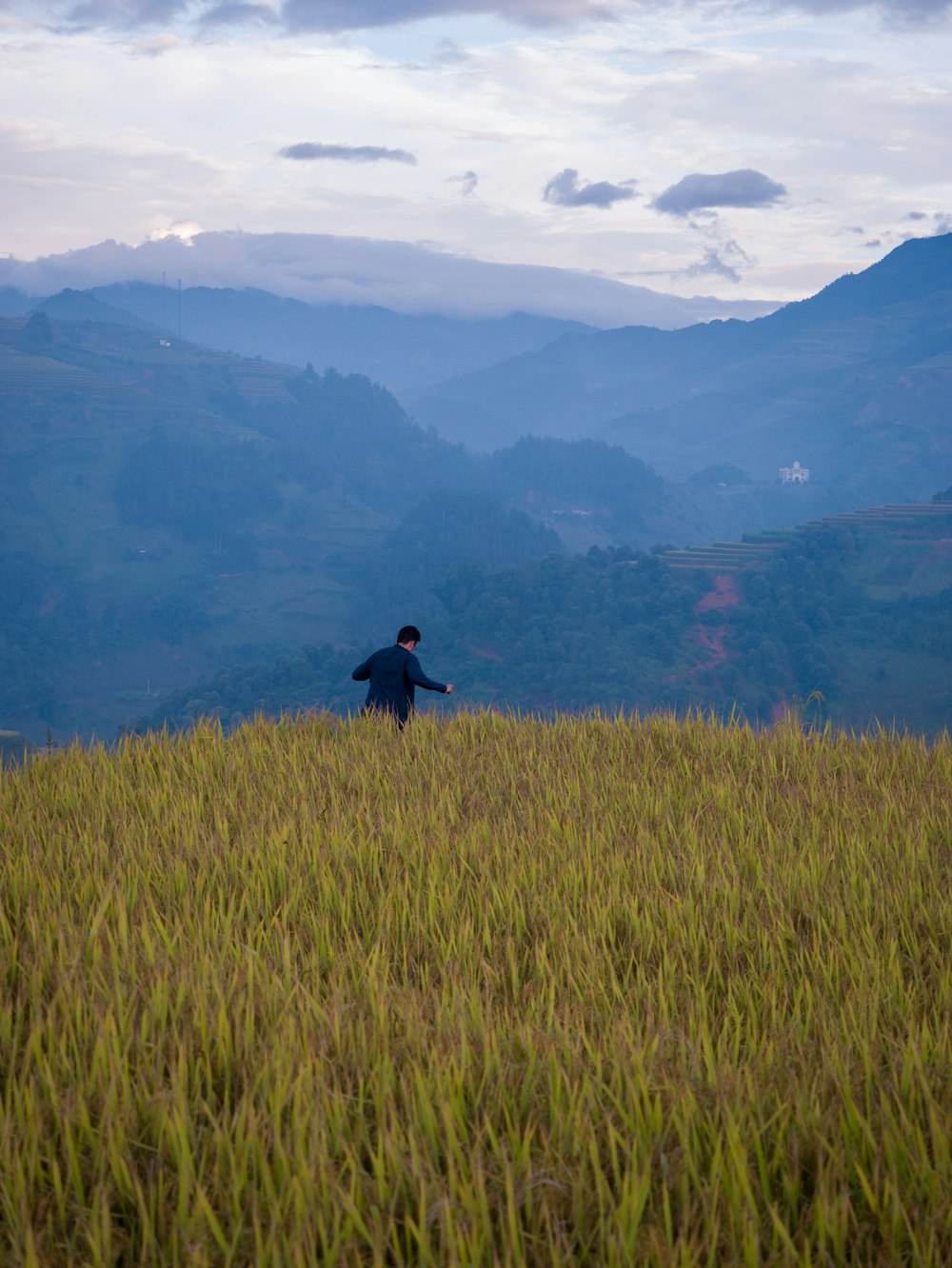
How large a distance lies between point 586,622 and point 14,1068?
146 metres

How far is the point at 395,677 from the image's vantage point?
10188 millimetres

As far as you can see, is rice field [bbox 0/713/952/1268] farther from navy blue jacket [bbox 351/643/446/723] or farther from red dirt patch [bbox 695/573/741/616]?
red dirt patch [bbox 695/573/741/616]

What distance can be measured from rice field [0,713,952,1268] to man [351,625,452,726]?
2699mm

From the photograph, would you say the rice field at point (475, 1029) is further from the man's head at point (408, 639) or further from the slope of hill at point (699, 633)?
the slope of hill at point (699, 633)

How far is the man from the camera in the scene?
10055 mm

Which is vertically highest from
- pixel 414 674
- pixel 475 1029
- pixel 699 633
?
pixel 699 633

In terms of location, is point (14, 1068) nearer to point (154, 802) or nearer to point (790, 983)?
point (790, 983)

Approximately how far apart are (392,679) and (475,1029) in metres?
6.50

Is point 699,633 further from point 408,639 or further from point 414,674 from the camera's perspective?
point 414,674

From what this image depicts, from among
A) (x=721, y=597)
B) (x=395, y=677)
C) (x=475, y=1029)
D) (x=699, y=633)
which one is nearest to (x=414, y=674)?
(x=395, y=677)

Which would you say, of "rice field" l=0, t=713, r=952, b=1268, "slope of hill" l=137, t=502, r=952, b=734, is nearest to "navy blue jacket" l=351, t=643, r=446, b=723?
"rice field" l=0, t=713, r=952, b=1268

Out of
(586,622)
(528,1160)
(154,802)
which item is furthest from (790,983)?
(586,622)

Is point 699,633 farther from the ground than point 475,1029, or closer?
farther from the ground

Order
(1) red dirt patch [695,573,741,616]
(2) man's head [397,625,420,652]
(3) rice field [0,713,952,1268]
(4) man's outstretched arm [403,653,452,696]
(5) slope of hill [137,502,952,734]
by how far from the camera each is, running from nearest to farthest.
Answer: (3) rice field [0,713,952,1268] → (4) man's outstretched arm [403,653,452,696] → (2) man's head [397,625,420,652] → (5) slope of hill [137,502,952,734] → (1) red dirt patch [695,573,741,616]
